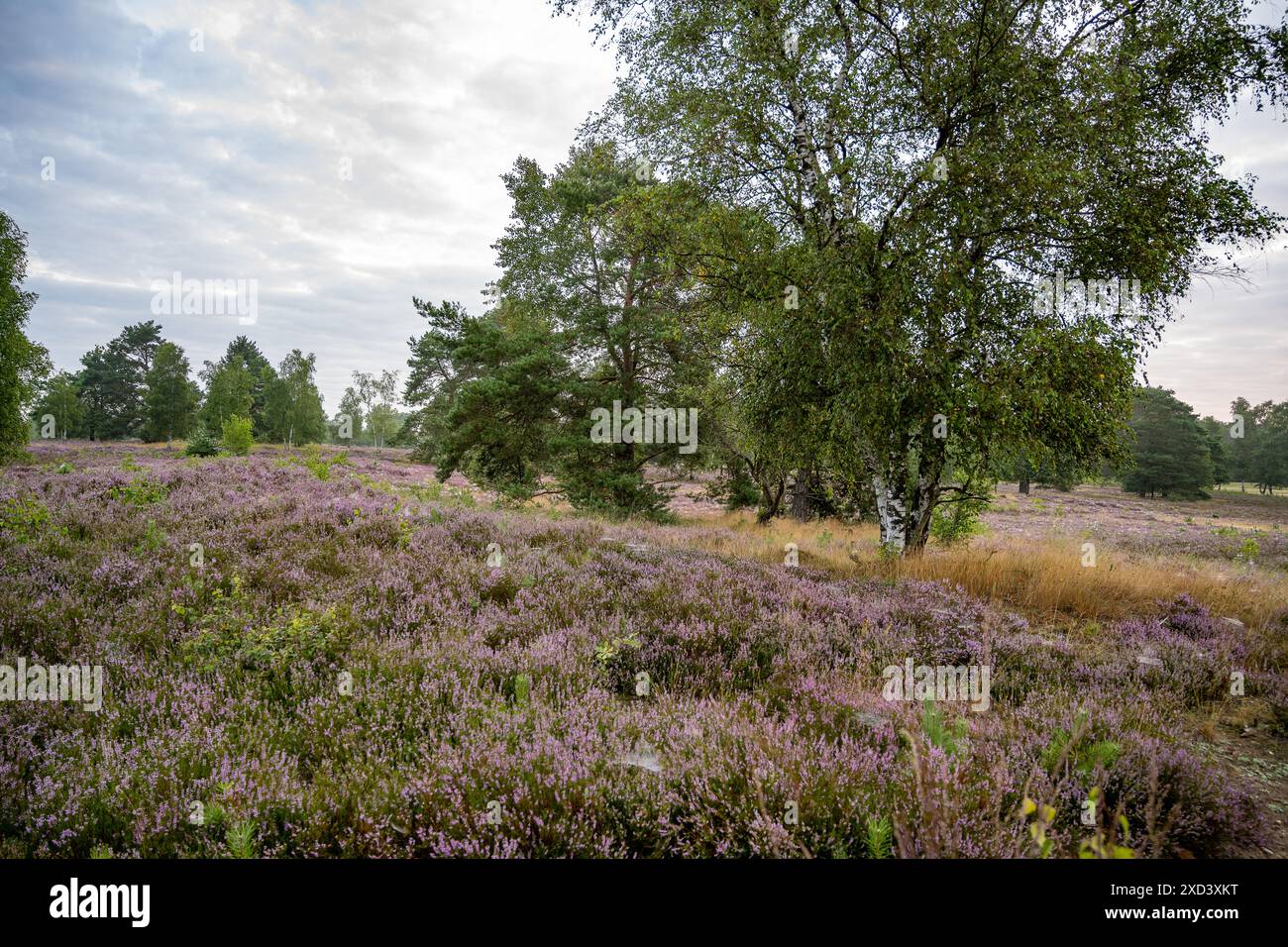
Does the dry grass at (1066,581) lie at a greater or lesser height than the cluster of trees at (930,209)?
lesser

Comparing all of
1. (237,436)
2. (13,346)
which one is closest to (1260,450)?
(237,436)

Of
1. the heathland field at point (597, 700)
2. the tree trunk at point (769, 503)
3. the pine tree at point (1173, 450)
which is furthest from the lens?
the pine tree at point (1173, 450)

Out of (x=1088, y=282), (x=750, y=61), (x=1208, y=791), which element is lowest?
(x=1208, y=791)

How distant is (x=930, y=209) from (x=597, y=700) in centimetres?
823

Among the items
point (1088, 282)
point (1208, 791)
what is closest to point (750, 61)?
point (1088, 282)

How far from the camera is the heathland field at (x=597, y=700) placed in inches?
99.6

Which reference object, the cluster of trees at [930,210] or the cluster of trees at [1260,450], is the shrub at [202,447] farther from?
the cluster of trees at [1260,450]

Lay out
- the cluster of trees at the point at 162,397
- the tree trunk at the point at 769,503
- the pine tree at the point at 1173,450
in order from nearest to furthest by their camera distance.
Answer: the tree trunk at the point at 769,503 < the cluster of trees at the point at 162,397 < the pine tree at the point at 1173,450

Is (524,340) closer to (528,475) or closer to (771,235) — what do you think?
(528,475)

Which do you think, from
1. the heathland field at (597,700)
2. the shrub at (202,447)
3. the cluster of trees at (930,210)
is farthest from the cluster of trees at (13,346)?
the cluster of trees at (930,210)

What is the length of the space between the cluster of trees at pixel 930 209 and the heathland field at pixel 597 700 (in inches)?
95.7

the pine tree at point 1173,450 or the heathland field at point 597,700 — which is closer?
the heathland field at point 597,700

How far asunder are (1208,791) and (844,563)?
5.88m
